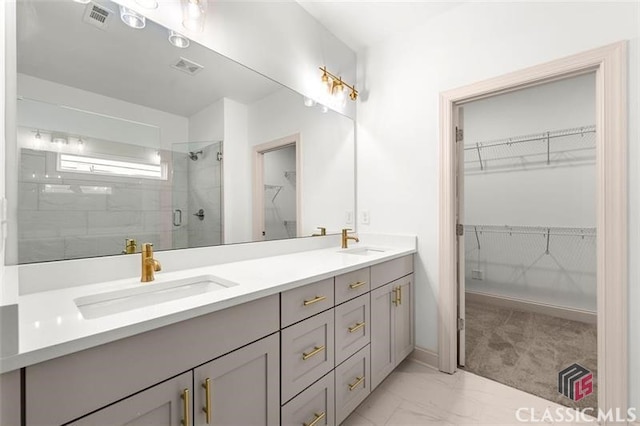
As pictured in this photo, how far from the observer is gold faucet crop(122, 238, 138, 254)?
46.2 inches

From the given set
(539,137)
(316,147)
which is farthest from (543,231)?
(316,147)

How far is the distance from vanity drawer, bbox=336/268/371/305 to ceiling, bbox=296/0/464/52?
175 cm

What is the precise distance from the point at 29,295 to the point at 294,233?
1.31m

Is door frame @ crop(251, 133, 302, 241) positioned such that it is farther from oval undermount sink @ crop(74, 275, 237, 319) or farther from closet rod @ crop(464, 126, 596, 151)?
closet rod @ crop(464, 126, 596, 151)

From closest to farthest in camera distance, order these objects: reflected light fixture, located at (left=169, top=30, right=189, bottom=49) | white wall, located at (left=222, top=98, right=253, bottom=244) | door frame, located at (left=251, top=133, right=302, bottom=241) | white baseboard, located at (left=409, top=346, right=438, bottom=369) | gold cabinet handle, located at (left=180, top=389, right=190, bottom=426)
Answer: gold cabinet handle, located at (left=180, top=389, right=190, bottom=426)
reflected light fixture, located at (left=169, top=30, right=189, bottom=49)
white wall, located at (left=222, top=98, right=253, bottom=244)
door frame, located at (left=251, top=133, right=302, bottom=241)
white baseboard, located at (left=409, top=346, right=438, bottom=369)

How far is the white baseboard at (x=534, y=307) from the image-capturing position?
2685mm

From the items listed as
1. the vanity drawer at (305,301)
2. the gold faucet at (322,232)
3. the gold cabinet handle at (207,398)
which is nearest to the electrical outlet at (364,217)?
the gold faucet at (322,232)

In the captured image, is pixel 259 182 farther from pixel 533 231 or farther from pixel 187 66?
pixel 533 231

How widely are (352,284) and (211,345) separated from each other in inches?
30.1

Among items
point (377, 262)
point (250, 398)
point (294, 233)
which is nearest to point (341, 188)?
point (294, 233)

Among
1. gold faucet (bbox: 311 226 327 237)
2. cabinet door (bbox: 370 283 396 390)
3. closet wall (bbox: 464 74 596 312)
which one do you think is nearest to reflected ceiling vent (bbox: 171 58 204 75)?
gold faucet (bbox: 311 226 327 237)

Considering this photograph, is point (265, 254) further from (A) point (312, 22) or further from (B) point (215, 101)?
(A) point (312, 22)

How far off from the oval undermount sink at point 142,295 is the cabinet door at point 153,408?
1.21 ft

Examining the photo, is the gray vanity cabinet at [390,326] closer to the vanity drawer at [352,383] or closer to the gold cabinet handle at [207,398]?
the vanity drawer at [352,383]
